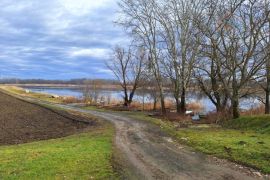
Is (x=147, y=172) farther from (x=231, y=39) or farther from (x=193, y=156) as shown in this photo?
(x=231, y=39)

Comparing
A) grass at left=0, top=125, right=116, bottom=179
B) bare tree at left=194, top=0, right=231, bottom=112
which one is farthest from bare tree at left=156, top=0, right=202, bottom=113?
grass at left=0, top=125, right=116, bottom=179

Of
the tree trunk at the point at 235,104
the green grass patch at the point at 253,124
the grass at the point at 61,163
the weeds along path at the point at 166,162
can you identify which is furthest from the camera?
the tree trunk at the point at 235,104

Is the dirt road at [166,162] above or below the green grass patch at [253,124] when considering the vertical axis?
below

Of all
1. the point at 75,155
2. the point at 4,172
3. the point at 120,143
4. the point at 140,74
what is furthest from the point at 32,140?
the point at 140,74

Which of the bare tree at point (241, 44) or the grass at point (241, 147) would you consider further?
the bare tree at point (241, 44)

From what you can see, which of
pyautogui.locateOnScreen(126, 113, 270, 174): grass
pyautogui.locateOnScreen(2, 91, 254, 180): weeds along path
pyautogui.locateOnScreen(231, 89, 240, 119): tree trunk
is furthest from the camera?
→ pyautogui.locateOnScreen(231, 89, 240, 119): tree trunk

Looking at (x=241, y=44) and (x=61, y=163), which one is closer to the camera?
(x=61, y=163)

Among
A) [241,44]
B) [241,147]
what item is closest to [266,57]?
[241,44]

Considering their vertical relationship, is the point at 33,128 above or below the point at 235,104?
below

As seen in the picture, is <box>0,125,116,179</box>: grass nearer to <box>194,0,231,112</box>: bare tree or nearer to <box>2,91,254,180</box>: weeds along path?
<box>2,91,254,180</box>: weeds along path

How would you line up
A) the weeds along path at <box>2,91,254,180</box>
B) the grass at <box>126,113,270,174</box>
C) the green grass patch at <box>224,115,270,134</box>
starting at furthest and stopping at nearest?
the green grass patch at <box>224,115,270,134</box> → the grass at <box>126,113,270,174</box> → the weeds along path at <box>2,91,254,180</box>

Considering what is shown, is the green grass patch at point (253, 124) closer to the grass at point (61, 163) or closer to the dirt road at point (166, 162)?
the dirt road at point (166, 162)

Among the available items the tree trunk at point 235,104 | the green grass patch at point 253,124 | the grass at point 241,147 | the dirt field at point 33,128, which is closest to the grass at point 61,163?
the grass at point 241,147

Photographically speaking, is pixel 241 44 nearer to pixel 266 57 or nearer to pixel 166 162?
pixel 266 57
